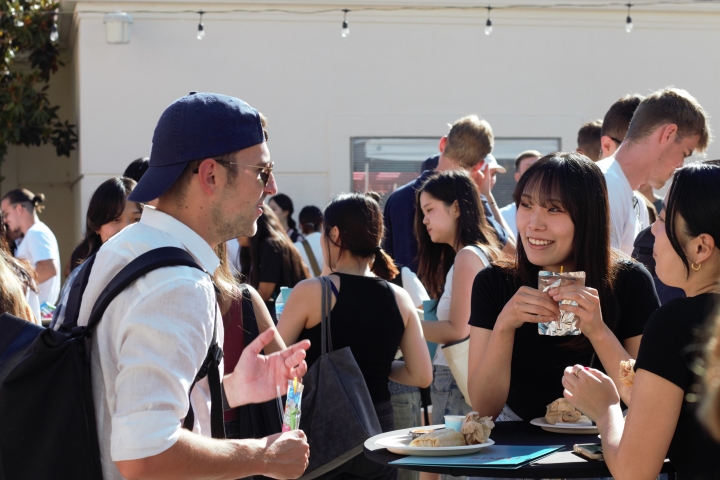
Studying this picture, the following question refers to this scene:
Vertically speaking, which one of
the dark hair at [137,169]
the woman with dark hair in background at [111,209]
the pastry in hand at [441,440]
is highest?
the dark hair at [137,169]

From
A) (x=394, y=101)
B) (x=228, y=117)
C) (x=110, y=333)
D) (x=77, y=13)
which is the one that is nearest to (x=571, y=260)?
(x=228, y=117)

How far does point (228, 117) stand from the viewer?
195 centimetres

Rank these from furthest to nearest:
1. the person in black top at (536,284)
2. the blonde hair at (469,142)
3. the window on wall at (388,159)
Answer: the window on wall at (388,159), the blonde hair at (469,142), the person in black top at (536,284)

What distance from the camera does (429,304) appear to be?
14.9 ft

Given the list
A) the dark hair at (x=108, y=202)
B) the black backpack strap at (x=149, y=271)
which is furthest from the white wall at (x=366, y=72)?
the black backpack strap at (x=149, y=271)

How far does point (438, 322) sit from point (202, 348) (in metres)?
2.69

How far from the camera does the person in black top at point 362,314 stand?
145 inches

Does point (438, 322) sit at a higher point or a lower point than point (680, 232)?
lower

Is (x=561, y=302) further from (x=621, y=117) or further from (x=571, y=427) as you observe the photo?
(x=621, y=117)

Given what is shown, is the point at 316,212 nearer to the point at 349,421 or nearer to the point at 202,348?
the point at 349,421

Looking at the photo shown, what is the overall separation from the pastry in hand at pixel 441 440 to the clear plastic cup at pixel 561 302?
443 millimetres

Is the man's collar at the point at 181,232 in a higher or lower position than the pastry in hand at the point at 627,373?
higher

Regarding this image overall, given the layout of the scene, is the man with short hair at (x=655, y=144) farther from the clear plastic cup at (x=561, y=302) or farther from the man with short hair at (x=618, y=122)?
the clear plastic cup at (x=561, y=302)

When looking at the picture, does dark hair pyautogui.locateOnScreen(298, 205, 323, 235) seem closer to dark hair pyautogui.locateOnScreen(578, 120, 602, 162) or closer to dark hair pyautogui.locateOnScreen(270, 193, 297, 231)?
dark hair pyautogui.locateOnScreen(270, 193, 297, 231)
